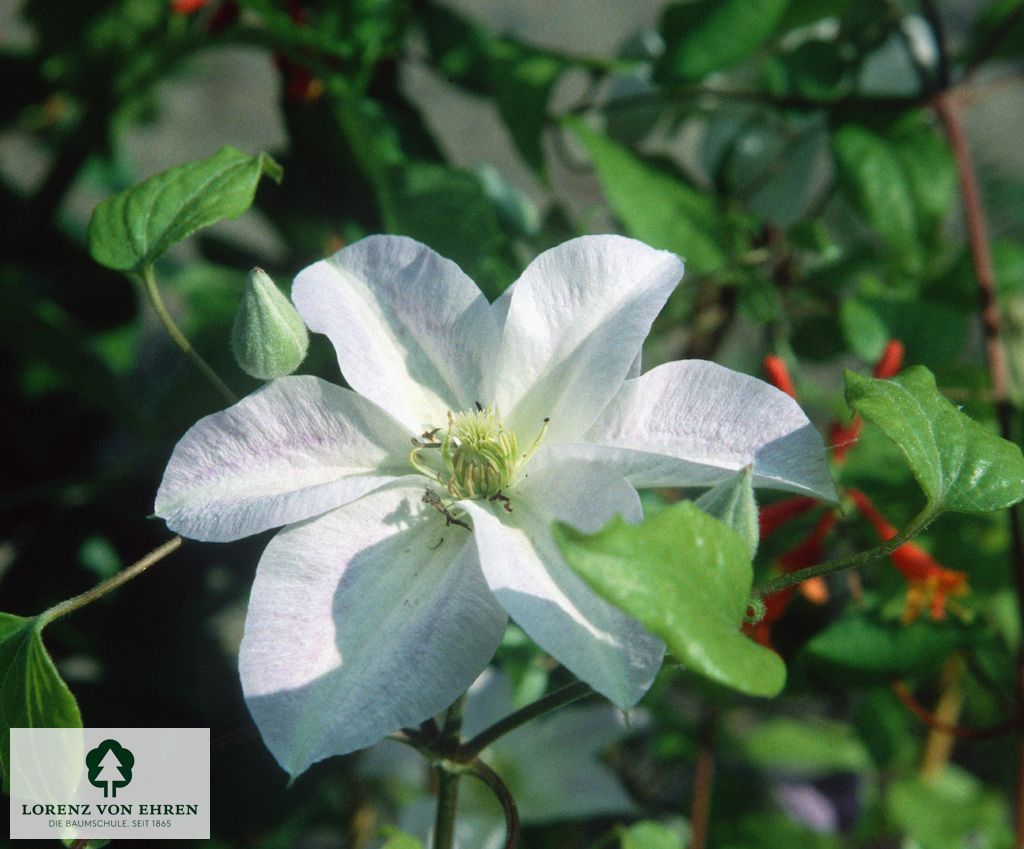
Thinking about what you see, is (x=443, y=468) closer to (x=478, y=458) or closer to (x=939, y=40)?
(x=478, y=458)

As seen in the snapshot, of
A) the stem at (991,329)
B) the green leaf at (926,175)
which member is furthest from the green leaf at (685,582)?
the green leaf at (926,175)

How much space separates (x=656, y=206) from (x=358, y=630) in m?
0.40

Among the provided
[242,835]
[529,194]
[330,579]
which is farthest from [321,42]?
[529,194]

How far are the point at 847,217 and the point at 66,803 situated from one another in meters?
0.76

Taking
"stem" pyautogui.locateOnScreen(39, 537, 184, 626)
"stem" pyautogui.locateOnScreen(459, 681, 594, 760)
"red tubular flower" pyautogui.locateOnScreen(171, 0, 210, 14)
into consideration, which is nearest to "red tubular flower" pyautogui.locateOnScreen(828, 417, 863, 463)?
A: "stem" pyautogui.locateOnScreen(459, 681, 594, 760)

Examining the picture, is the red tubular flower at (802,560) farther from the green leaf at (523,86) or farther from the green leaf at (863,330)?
the green leaf at (523,86)

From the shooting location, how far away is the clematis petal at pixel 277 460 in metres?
0.39

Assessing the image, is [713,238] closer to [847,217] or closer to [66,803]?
[847,217]

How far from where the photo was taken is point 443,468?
46cm

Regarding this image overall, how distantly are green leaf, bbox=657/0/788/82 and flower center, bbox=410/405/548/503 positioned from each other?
0.31 m

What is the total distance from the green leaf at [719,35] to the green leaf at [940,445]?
0.30 meters

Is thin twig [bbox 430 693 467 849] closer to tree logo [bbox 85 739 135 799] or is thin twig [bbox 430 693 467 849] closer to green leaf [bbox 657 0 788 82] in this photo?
tree logo [bbox 85 739 135 799]

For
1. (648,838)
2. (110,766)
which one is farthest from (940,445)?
(110,766)

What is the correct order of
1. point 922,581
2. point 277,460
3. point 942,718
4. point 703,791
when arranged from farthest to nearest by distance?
point 942,718 → point 703,791 → point 922,581 → point 277,460
